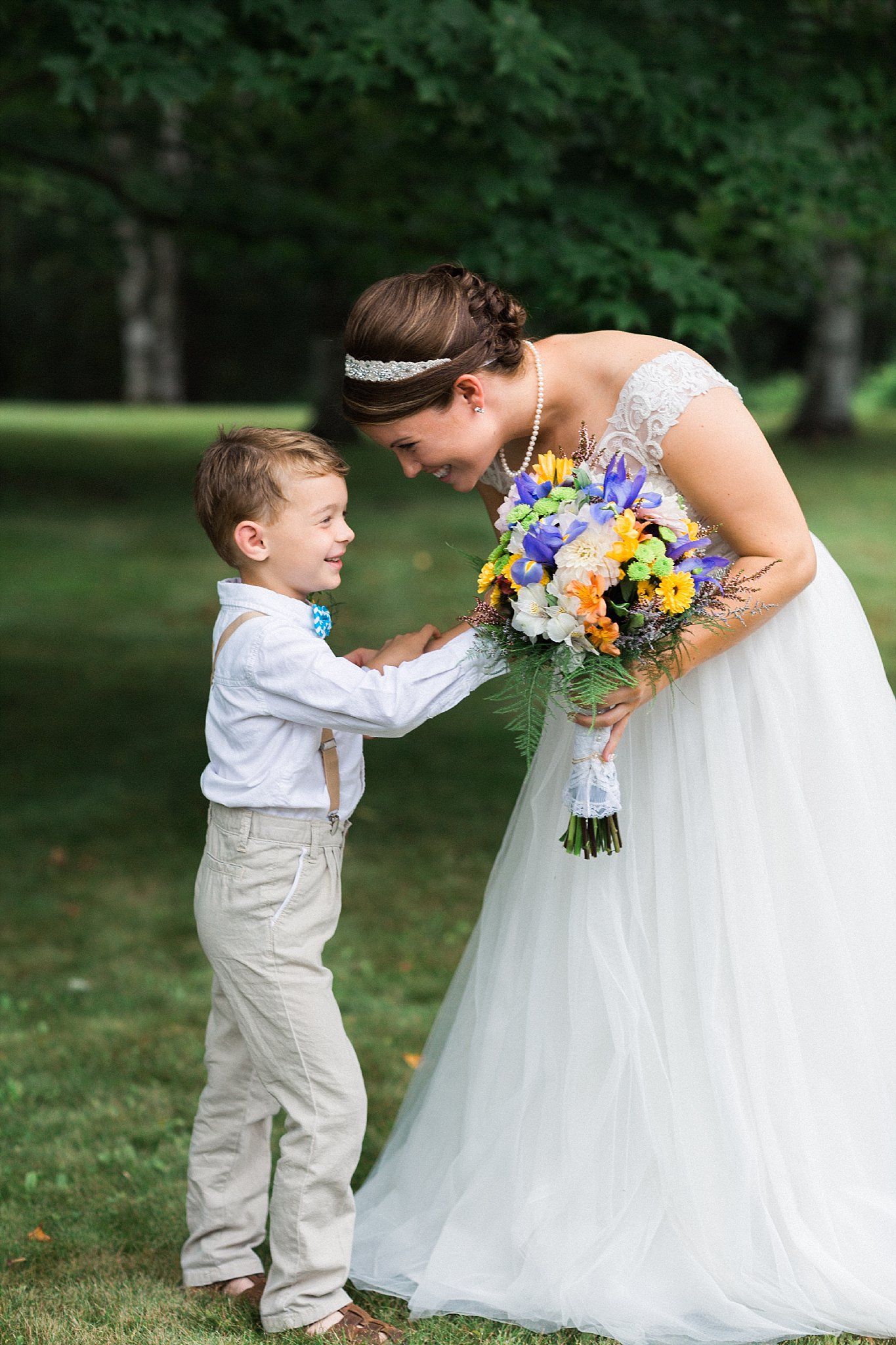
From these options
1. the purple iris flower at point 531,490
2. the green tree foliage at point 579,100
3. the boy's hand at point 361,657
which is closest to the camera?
the purple iris flower at point 531,490

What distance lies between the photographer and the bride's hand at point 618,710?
290 centimetres

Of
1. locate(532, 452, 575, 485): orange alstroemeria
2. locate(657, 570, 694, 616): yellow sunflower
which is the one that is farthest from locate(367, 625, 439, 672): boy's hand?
locate(657, 570, 694, 616): yellow sunflower

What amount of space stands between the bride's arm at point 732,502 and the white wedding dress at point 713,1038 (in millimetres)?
108

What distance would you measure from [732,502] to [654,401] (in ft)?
0.89

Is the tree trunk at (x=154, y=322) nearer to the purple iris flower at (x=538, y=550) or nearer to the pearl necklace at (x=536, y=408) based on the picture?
the pearl necklace at (x=536, y=408)

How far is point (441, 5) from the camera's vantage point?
5531mm

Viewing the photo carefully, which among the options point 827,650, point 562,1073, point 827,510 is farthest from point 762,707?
point 827,510

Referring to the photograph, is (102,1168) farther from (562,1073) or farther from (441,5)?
(441,5)

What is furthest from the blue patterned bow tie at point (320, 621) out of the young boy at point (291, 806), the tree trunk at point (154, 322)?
the tree trunk at point (154, 322)

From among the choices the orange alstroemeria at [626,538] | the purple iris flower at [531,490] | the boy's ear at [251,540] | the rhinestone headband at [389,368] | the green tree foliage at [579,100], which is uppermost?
the green tree foliage at [579,100]

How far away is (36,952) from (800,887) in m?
3.64

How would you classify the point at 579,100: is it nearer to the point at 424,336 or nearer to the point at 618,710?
the point at 424,336

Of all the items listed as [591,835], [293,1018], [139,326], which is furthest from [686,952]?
[139,326]

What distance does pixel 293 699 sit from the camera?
9.62ft
